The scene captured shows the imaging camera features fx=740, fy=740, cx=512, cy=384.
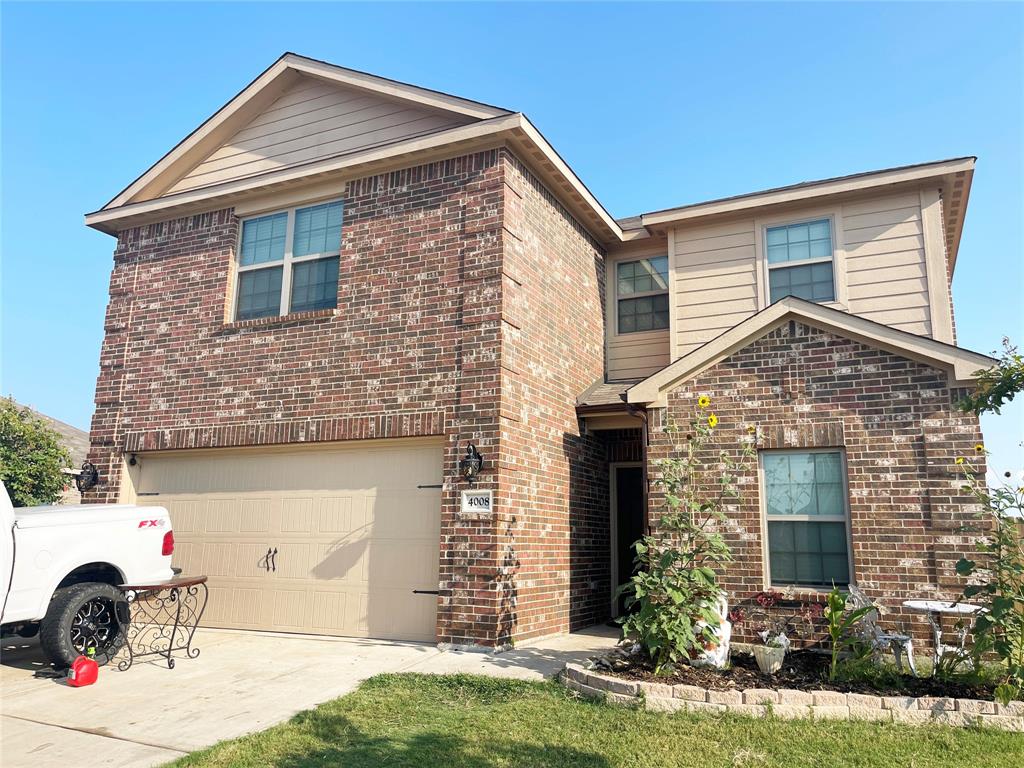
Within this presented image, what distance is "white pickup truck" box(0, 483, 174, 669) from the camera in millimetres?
6598

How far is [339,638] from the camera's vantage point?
867 centimetres

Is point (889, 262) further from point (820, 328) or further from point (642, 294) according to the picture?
point (642, 294)

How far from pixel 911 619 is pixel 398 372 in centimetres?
612

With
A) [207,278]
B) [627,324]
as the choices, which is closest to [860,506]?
[627,324]

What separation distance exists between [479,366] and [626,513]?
13.4ft

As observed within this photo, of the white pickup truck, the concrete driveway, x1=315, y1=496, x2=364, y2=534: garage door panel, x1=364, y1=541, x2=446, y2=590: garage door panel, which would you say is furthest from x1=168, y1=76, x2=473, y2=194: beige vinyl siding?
the concrete driveway

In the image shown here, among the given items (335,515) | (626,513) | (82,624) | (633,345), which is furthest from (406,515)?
(633,345)

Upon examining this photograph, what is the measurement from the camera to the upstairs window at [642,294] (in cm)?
1180

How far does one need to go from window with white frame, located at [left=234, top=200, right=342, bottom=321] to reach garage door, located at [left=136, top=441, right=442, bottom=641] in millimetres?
2076

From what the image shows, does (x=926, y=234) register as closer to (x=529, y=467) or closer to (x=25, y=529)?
(x=529, y=467)

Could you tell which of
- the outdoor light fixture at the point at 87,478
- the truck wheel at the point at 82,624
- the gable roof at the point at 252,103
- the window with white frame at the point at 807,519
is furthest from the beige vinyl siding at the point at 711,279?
the outdoor light fixture at the point at 87,478

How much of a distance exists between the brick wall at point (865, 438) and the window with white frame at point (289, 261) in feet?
15.9

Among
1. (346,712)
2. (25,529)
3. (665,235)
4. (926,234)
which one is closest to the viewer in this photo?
(346,712)

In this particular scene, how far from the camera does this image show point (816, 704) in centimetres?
548
